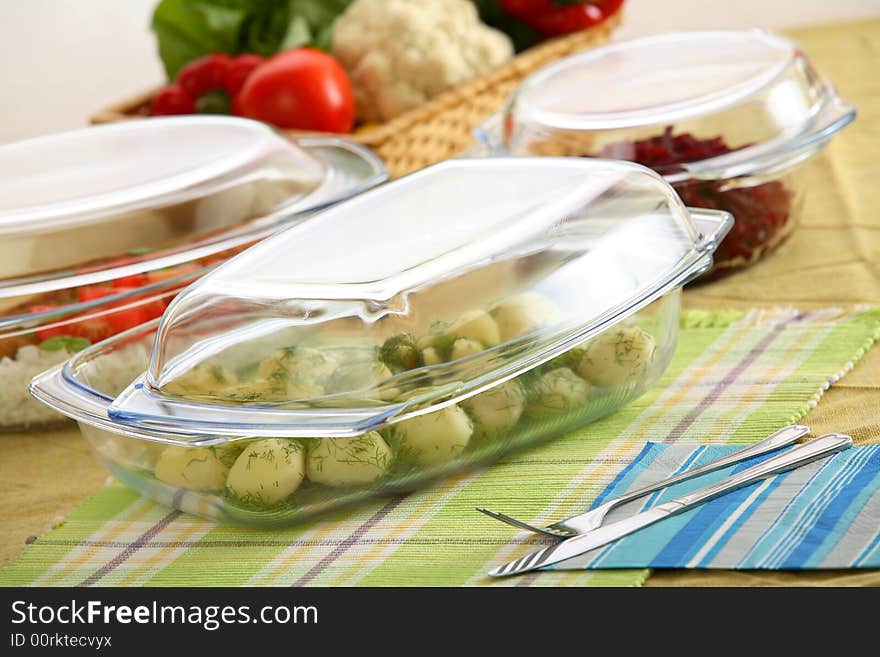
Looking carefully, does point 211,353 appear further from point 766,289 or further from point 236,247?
point 766,289

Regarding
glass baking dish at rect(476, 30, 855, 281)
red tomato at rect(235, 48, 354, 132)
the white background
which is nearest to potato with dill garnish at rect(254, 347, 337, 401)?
glass baking dish at rect(476, 30, 855, 281)

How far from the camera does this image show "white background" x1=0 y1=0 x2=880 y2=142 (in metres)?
2.55

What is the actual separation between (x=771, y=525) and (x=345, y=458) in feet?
0.89

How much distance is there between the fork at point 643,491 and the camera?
2.35ft

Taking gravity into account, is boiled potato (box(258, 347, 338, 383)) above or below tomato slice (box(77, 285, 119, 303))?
above

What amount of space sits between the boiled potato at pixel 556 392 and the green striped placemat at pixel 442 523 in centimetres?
4

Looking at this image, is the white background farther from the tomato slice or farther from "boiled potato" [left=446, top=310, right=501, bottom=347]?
"boiled potato" [left=446, top=310, right=501, bottom=347]

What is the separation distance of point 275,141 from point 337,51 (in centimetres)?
44

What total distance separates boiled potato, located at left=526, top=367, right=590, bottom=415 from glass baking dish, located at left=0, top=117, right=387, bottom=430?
351 mm

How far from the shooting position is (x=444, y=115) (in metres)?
1.41

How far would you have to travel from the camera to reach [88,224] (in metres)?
1.00

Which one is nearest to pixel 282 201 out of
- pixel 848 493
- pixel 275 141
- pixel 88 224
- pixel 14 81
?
pixel 275 141

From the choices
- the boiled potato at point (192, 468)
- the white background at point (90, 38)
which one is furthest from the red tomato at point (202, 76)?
the white background at point (90, 38)

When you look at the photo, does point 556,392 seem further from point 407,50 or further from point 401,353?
point 407,50
